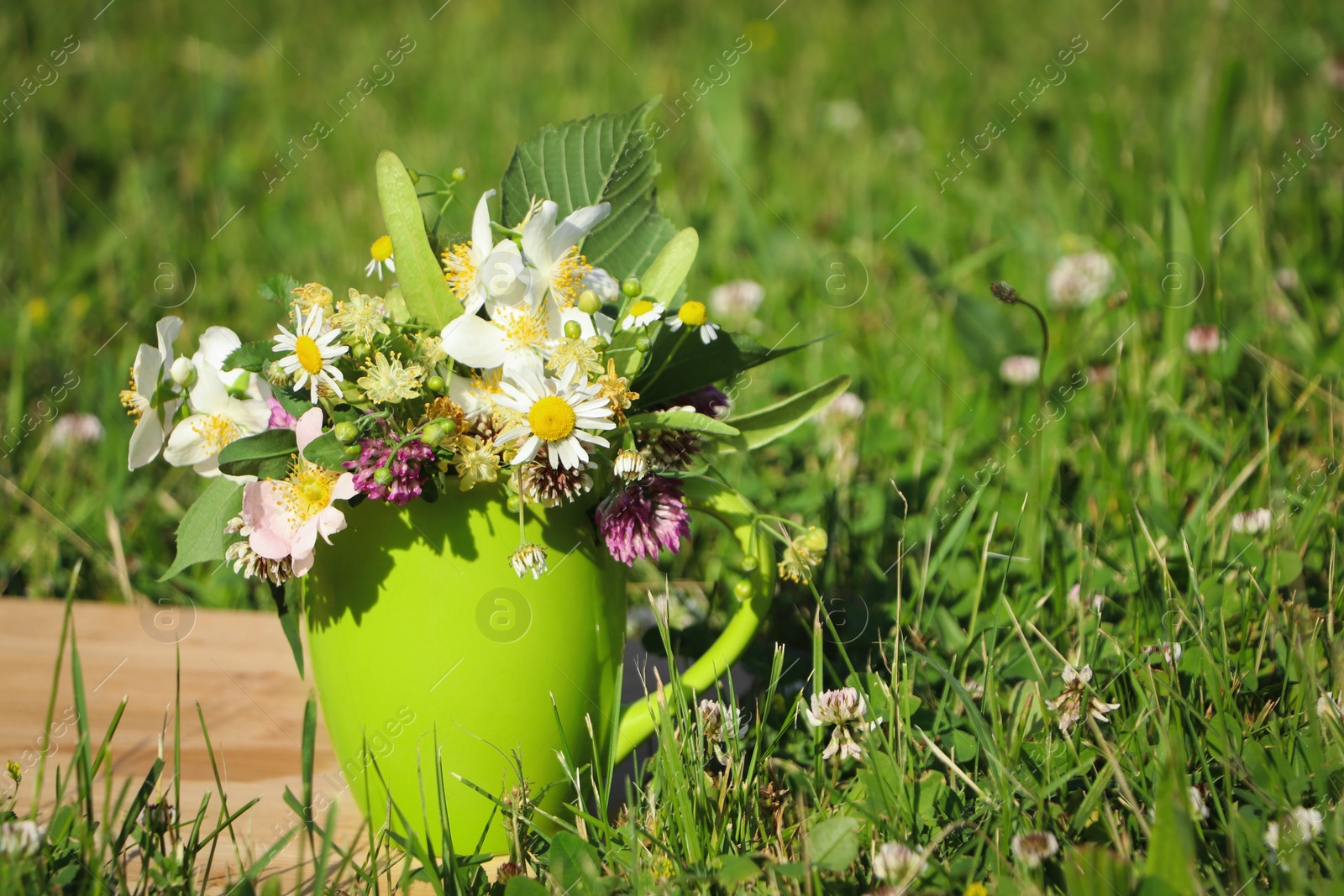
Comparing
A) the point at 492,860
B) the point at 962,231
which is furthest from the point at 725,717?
the point at 962,231

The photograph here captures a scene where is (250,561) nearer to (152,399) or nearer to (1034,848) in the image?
(152,399)

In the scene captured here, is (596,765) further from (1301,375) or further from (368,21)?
(368,21)

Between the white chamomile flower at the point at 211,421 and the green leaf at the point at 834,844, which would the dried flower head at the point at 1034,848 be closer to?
the green leaf at the point at 834,844

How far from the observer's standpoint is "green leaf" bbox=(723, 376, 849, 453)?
827 millimetres

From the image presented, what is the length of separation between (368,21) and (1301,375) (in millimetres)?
2885

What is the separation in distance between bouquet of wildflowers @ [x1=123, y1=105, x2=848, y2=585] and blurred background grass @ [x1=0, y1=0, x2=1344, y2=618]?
486 mm

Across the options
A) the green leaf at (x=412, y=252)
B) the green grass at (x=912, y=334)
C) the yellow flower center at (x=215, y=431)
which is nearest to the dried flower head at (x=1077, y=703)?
the green grass at (x=912, y=334)

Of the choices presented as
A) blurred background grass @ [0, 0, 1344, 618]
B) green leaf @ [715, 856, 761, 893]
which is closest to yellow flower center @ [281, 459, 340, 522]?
green leaf @ [715, 856, 761, 893]

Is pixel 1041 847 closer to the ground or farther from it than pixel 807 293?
closer to the ground

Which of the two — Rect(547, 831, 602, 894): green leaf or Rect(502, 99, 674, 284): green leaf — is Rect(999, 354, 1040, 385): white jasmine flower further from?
Rect(547, 831, 602, 894): green leaf

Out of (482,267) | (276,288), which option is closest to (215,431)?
(276,288)

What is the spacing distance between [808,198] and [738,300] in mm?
621

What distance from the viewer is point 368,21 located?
3311 millimetres

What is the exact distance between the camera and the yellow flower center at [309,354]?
698mm
